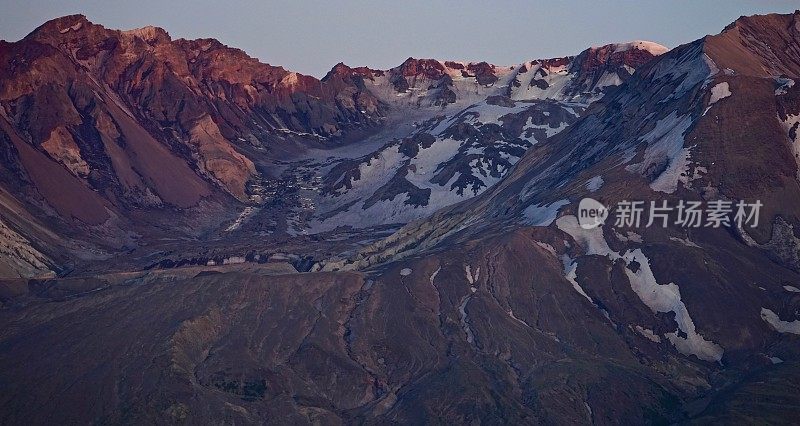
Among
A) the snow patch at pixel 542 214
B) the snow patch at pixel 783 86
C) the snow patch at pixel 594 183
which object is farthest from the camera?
the snow patch at pixel 783 86

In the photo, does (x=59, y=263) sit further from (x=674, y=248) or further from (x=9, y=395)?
(x=674, y=248)

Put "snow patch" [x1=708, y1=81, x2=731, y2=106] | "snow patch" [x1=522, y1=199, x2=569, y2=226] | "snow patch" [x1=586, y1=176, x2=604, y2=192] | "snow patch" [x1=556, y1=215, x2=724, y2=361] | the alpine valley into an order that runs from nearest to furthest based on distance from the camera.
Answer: the alpine valley, "snow patch" [x1=556, y1=215, x2=724, y2=361], "snow patch" [x1=522, y1=199, x2=569, y2=226], "snow patch" [x1=586, y1=176, x2=604, y2=192], "snow patch" [x1=708, y1=81, x2=731, y2=106]

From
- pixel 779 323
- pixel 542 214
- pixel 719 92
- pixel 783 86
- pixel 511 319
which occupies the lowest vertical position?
pixel 511 319

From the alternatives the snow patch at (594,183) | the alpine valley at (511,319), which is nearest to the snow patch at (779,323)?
the alpine valley at (511,319)

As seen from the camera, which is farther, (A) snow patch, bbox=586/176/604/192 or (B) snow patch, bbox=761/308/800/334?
(A) snow patch, bbox=586/176/604/192

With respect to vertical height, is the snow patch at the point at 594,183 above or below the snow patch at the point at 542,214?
above

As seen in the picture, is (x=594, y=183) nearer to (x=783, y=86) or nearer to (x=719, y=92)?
(x=719, y=92)

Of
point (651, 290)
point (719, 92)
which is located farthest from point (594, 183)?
point (651, 290)

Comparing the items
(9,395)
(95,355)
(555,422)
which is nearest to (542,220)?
(555,422)

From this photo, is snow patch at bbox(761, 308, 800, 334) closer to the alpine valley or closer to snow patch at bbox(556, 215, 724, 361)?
the alpine valley

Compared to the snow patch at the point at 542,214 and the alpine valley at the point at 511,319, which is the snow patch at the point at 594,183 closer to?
the alpine valley at the point at 511,319

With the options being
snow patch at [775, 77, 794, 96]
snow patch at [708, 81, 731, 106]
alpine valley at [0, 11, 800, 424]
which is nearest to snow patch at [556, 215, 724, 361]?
alpine valley at [0, 11, 800, 424]
